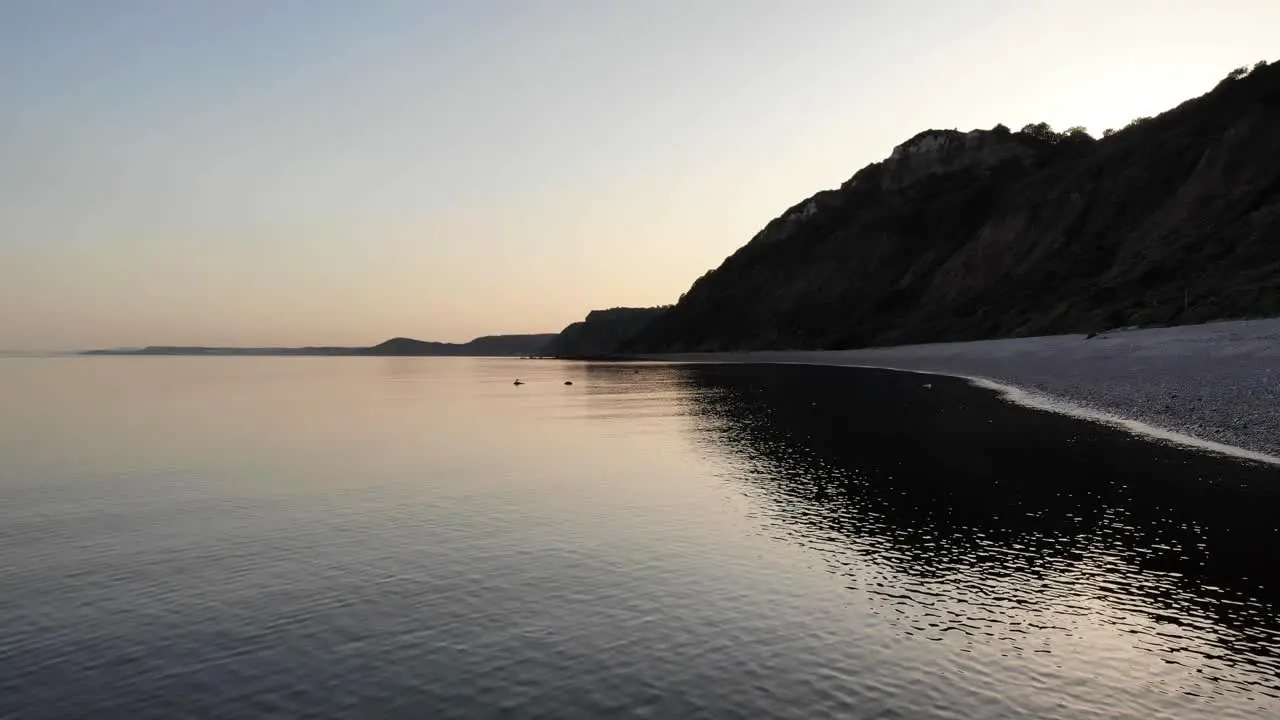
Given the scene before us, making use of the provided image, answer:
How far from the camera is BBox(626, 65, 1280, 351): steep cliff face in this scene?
104m

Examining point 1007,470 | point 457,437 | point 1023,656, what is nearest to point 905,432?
point 1007,470

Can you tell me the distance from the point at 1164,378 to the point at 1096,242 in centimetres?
9686

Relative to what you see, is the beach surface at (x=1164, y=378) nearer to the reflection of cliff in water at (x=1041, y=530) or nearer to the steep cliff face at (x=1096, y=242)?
the reflection of cliff in water at (x=1041, y=530)

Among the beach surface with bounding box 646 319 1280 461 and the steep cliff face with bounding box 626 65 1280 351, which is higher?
the steep cliff face with bounding box 626 65 1280 351

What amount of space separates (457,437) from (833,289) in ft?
537

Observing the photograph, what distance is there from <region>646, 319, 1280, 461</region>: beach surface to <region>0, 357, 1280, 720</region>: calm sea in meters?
4.21

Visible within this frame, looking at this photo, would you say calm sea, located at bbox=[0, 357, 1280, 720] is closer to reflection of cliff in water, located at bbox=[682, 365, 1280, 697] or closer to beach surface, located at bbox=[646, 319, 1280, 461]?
reflection of cliff in water, located at bbox=[682, 365, 1280, 697]

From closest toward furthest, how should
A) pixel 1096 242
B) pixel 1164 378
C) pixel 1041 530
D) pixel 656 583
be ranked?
1. pixel 656 583
2. pixel 1041 530
3. pixel 1164 378
4. pixel 1096 242

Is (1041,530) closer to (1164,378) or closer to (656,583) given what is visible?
(656,583)

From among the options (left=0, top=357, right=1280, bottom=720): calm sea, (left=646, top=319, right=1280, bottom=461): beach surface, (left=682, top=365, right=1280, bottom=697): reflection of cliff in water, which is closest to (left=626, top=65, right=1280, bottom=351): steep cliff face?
(left=646, top=319, right=1280, bottom=461): beach surface

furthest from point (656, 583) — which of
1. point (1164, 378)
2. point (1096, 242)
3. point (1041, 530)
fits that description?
point (1096, 242)

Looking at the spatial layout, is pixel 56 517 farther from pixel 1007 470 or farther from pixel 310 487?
pixel 1007 470

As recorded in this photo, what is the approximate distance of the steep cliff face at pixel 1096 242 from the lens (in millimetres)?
103500

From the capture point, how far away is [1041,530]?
2231 cm
